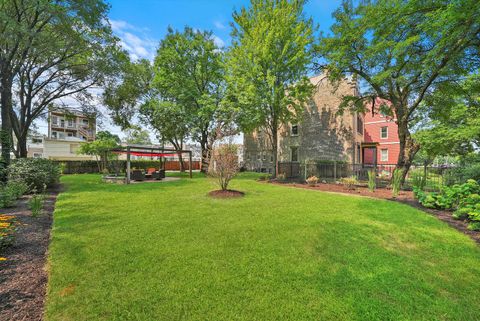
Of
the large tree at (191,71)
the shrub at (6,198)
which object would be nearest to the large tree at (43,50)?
the shrub at (6,198)

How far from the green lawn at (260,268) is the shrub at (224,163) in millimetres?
3079

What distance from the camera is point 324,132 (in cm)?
1881

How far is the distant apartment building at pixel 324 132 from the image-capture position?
17156 millimetres

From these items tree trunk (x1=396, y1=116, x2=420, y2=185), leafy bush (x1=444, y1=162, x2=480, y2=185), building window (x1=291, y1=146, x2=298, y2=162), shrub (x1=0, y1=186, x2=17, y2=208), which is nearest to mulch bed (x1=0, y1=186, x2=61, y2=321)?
shrub (x1=0, y1=186, x2=17, y2=208)

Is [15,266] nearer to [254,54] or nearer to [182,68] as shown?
[254,54]

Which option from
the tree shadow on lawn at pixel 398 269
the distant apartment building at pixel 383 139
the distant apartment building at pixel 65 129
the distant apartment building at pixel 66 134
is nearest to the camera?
the tree shadow on lawn at pixel 398 269

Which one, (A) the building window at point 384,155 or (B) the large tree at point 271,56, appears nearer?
(B) the large tree at point 271,56

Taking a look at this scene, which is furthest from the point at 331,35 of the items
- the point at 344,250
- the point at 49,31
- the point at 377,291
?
the point at 49,31

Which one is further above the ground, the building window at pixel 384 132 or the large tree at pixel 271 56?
the large tree at pixel 271 56

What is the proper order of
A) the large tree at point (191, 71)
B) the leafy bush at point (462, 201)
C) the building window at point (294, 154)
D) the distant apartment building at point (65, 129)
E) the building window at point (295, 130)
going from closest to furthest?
the leafy bush at point (462, 201) → the large tree at point (191, 71) → the building window at point (294, 154) → the building window at point (295, 130) → the distant apartment building at point (65, 129)

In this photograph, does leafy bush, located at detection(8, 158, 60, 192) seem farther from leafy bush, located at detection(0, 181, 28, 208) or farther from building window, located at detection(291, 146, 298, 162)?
building window, located at detection(291, 146, 298, 162)

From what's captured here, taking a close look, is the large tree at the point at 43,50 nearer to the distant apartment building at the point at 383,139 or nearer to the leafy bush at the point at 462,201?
the leafy bush at the point at 462,201

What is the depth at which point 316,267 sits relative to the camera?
301cm

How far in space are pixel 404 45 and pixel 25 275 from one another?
11.1 metres
